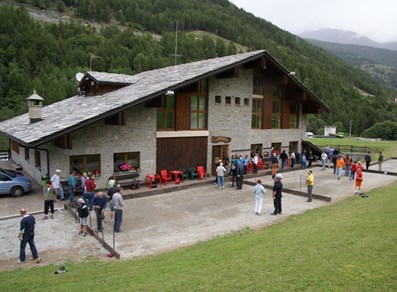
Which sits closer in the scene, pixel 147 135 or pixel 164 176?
pixel 147 135

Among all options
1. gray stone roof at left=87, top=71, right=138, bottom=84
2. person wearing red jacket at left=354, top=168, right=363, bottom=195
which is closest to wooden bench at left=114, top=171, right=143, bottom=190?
gray stone roof at left=87, top=71, right=138, bottom=84

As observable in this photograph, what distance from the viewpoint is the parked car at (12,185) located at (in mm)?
16531

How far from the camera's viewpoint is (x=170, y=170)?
66.5 ft

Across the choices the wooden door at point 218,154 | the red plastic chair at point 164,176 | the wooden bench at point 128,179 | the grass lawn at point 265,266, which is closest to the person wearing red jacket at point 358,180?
the grass lawn at point 265,266

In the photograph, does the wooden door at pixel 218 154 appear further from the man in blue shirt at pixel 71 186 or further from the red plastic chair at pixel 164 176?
the man in blue shirt at pixel 71 186

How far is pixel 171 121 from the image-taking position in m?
20.4

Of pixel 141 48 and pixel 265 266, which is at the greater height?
pixel 141 48

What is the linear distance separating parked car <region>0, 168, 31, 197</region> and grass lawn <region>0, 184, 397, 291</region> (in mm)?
8576

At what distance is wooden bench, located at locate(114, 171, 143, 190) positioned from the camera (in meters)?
18.0

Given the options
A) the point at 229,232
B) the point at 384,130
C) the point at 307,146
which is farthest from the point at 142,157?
the point at 384,130

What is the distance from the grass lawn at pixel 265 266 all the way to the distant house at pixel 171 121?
24.7 ft

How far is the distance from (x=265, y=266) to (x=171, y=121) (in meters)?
14.0

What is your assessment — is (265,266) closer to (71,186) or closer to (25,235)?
(25,235)

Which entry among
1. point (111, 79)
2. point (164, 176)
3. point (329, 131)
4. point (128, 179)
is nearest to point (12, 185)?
point (128, 179)
